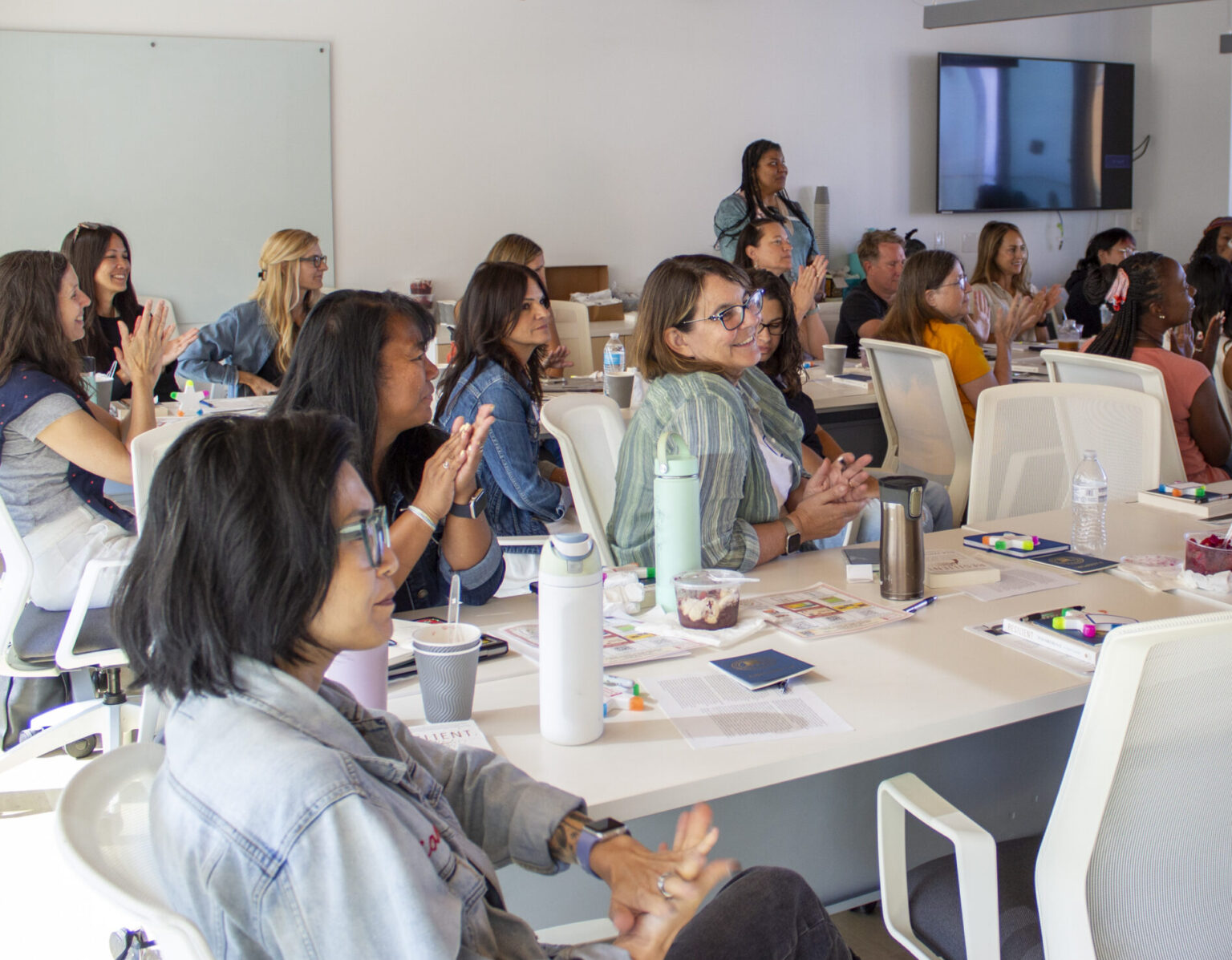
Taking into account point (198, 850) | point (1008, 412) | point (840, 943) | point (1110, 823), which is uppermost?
point (1008, 412)

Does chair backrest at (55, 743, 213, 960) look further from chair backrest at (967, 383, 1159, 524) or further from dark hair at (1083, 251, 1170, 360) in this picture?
dark hair at (1083, 251, 1170, 360)

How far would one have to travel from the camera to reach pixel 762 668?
1.62 metres

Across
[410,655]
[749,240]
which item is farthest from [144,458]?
[749,240]

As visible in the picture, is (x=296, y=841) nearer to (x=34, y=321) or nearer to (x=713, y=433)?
(x=713, y=433)

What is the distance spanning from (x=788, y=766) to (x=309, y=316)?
1229 mm

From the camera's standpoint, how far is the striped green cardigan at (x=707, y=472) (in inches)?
85.0

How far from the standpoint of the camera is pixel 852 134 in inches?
307

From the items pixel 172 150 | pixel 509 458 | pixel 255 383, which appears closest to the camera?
pixel 509 458

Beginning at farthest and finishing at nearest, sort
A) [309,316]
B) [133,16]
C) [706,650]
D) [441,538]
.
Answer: [133,16] → [441,538] → [309,316] → [706,650]

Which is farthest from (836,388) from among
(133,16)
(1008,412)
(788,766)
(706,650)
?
(133,16)

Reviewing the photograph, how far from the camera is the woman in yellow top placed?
4.12 meters

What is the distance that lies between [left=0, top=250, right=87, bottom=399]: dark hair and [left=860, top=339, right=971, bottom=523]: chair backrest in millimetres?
2531

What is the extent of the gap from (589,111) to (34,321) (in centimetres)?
468

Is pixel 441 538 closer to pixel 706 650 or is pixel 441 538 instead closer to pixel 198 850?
pixel 706 650
